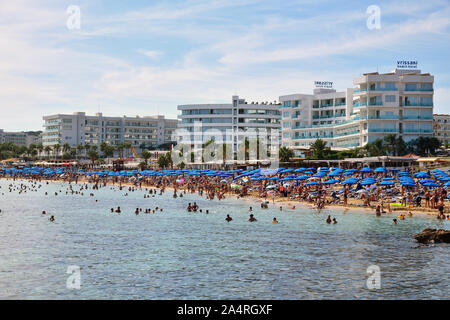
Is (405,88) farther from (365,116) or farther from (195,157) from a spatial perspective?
(195,157)

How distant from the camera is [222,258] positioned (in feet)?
94.9

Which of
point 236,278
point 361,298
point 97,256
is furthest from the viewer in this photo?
point 97,256

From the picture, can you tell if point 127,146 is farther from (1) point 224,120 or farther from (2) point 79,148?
(1) point 224,120

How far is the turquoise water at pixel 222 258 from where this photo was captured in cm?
2227

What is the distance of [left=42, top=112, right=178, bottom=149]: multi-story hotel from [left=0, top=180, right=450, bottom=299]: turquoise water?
5584 inches

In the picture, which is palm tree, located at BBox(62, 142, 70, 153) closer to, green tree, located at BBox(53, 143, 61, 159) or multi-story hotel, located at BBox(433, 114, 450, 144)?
green tree, located at BBox(53, 143, 61, 159)

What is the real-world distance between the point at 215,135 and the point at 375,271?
375 feet

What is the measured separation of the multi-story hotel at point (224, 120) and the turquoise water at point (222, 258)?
92.5m

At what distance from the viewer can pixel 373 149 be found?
81.1 m

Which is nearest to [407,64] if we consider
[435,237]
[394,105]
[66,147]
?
[394,105]

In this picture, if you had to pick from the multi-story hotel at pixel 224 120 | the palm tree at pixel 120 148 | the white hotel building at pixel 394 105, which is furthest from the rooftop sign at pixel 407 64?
the palm tree at pixel 120 148

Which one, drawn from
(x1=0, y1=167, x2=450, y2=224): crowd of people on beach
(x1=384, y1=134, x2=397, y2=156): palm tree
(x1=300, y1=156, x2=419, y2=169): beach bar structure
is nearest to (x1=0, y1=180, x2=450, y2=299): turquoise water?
(x1=0, y1=167, x2=450, y2=224): crowd of people on beach

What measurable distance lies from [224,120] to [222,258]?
114m
